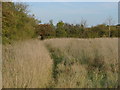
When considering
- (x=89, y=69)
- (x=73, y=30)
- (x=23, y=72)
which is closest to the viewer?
(x=23, y=72)

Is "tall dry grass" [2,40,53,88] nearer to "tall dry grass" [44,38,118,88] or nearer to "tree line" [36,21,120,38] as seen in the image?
"tall dry grass" [44,38,118,88]

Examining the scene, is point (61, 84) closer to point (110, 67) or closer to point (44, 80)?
point (44, 80)

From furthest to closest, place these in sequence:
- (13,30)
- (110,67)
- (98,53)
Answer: (13,30), (98,53), (110,67)

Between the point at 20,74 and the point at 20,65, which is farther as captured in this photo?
the point at 20,65

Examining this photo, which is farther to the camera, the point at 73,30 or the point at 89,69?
the point at 73,30

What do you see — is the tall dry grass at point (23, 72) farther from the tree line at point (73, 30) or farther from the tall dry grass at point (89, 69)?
the tree line at point (73, 30)

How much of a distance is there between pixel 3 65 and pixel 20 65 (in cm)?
52

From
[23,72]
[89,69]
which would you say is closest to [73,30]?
[89,69]

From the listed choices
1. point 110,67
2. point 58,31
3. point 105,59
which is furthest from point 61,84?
point 58,31

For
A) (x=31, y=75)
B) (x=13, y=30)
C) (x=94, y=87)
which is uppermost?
(x=13, y=30)

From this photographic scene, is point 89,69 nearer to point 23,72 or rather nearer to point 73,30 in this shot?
point 23,72

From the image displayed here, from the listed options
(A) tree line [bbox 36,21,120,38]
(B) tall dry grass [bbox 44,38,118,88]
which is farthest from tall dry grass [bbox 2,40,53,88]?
(A) tree line [bbox 36,21,120,38]

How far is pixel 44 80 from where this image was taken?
180 inches

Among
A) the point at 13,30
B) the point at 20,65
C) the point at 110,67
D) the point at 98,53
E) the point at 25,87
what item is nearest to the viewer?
the point at 25,87
